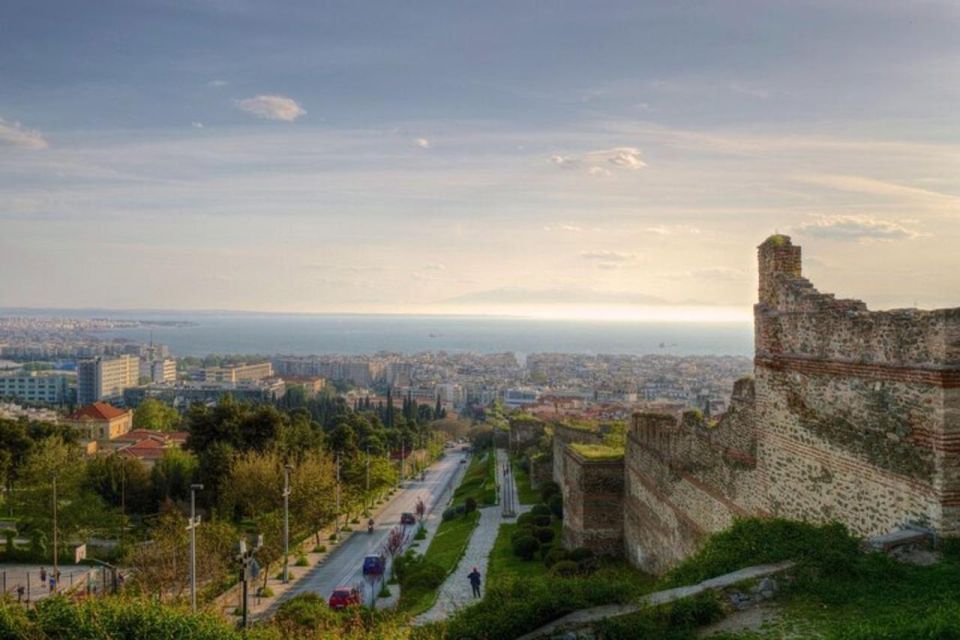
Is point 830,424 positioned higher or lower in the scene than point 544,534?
higher

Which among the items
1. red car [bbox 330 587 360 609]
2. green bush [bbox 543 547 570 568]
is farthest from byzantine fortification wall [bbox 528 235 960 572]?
red car [bbox 330 587 360 609]

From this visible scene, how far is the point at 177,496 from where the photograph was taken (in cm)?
3469

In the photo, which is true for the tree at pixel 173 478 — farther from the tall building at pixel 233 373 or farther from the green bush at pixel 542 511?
the tall building at pixel 233 373

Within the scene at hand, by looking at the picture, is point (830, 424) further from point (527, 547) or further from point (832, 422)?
point (527, 547)

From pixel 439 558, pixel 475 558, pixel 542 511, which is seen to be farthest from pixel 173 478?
pixel 475 558

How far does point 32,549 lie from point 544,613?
27.1 meters

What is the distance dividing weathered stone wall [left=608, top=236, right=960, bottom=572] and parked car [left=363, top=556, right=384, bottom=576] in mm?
10582

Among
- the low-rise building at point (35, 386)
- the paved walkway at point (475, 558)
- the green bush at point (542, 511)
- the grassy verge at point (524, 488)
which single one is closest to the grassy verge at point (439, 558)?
the paved walkway at point (475, 558)

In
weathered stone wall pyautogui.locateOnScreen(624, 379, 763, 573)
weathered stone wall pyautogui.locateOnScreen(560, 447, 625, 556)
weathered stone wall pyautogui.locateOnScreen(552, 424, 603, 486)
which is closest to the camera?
weathered stone wall pyautogui.locateOnScreen(624, 379, 763, 573)

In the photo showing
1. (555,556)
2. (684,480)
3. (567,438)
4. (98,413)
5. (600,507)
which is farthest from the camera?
(98,413)

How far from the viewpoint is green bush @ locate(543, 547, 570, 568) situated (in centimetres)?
2142

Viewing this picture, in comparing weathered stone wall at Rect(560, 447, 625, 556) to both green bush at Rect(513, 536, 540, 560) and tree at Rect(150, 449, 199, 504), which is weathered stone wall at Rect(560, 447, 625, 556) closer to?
green bush at Rect(513, 536, 540, 560)

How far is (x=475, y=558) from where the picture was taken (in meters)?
24.4

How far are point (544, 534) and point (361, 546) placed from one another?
786 centimetres
